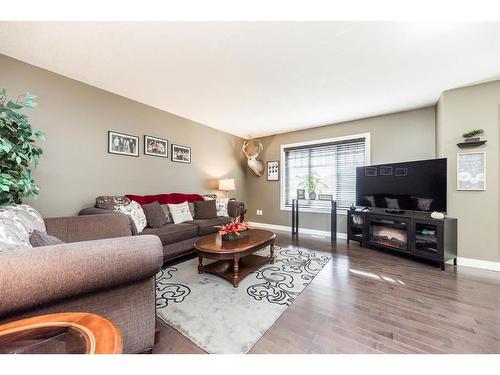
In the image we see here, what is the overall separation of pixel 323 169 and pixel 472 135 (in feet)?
7.56

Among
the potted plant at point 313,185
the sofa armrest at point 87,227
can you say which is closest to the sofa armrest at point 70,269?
the sofa armrest at point 87,227

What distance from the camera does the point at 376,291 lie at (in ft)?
6.65

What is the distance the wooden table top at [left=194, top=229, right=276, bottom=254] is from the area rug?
1.22 ft

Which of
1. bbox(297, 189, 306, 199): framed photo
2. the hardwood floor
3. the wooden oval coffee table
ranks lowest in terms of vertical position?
the hardwood floor

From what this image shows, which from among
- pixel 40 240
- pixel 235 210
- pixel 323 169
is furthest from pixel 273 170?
pixel 40 240

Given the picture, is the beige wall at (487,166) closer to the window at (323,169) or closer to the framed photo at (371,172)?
the framed photo at (371,172)

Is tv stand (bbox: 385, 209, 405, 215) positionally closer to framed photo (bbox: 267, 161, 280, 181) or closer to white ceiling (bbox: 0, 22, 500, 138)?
white ceiling (bbox: 0, 22, 500, 138)

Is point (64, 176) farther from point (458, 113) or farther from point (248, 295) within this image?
point (458, 113)

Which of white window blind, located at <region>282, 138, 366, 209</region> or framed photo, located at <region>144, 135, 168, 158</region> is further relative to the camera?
white window blind, located at <region>282, 138, 366, 209</region>

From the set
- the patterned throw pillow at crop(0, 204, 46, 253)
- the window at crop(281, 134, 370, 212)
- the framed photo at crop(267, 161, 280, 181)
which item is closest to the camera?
the patterned throw pillow at crop(0, 204, 46, 253)

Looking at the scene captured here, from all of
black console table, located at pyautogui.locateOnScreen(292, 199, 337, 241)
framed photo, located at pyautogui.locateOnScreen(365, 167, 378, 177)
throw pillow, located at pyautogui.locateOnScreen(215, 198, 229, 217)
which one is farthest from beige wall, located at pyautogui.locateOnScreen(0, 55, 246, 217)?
framed photo, located at pyautogui.locateOnScreen(365, 167, 378, 177)

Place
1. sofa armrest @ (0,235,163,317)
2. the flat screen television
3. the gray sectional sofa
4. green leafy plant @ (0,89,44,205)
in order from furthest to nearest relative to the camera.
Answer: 1. the flat screen television
2. the gray sectional sofa
3. green leafy plant @ (0,89,44,205)
4. sofa armrest @ (0,235,163,317)

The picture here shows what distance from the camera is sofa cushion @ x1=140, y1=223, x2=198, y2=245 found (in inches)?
102
